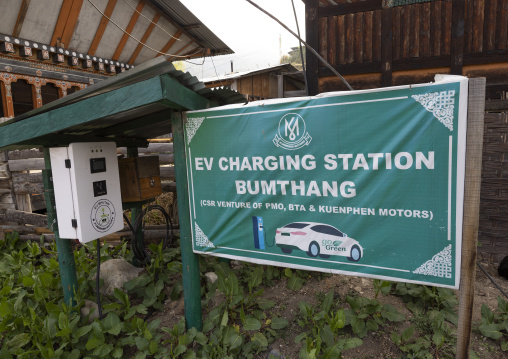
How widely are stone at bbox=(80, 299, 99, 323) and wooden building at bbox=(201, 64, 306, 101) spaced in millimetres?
12571

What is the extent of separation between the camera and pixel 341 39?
605 cm

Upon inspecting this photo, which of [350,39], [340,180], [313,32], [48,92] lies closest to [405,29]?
[350,39]

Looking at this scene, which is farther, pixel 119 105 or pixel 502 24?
pixel 502 24

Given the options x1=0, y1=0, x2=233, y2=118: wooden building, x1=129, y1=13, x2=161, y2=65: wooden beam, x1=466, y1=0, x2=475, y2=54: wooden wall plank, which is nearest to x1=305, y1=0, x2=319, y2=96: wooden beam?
x1=466, y1=0, x2=475, y2=54: wooden wall plank

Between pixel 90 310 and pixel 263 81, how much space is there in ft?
51.4

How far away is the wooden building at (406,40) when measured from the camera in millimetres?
5336

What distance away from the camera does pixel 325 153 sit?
2512 millimetres

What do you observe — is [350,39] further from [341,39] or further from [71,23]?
[71,23]

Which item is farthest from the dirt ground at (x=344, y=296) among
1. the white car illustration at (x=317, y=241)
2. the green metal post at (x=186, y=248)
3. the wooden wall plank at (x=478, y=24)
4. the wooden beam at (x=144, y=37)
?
the wooden beam at (x=144, y=37)

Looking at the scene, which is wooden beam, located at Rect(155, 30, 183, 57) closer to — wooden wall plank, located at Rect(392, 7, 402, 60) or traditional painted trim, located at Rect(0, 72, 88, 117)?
traditional painted trim, located at Rect(0, 72, 88, 117)

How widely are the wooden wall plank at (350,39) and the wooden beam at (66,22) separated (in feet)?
24.9

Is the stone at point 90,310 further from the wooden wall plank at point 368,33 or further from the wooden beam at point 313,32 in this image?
the wooden wall plank at point 368,33

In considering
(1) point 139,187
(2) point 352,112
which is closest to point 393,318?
(2) point 352,112

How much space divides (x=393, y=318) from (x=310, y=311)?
0.78 m
